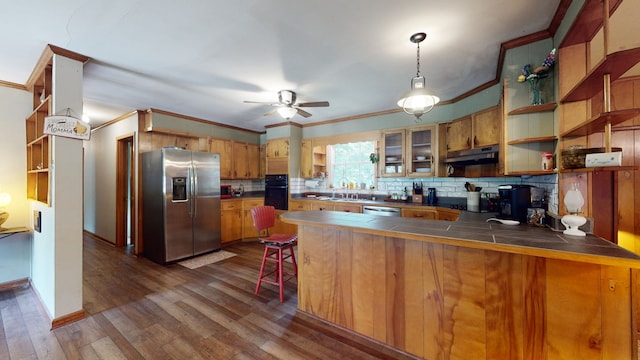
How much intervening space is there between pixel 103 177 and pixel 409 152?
20.1 ft

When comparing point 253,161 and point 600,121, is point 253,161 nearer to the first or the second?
point 253,161

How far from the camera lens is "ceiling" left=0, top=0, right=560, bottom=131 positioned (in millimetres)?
1742

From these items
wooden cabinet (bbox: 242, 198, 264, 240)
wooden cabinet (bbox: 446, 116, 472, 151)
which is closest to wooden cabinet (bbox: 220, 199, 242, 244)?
wooden cabinet (bbox: 242, 198, 264, 240)

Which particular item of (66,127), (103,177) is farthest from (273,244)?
(103,177)

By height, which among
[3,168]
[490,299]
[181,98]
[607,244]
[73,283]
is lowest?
[73,283]

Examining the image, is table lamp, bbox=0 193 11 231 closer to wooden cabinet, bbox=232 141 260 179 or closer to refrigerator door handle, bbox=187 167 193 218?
refrigerator door handle, bbox=187 167 193 218

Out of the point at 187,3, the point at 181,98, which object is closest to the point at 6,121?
the point at 181,98

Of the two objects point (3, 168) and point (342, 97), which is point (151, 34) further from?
point (3, 168)

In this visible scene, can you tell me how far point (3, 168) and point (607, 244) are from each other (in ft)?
18.4

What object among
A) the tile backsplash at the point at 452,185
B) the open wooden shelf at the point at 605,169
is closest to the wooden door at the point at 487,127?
the tile backsplash at the point at 452,185

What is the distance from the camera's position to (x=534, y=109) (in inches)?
80.2

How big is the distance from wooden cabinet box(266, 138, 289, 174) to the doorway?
8.37 ft

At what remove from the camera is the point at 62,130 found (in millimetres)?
2148

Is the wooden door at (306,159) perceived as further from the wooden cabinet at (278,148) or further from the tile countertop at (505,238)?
the tile countertop at (505,238)
